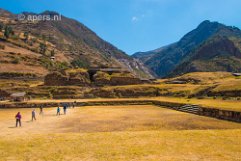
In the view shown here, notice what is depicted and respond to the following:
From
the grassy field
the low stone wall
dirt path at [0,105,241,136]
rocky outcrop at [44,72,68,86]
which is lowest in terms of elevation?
dirt path at [0,105,241,136]

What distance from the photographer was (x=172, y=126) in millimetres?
28906

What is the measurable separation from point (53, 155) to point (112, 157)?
3693 mm

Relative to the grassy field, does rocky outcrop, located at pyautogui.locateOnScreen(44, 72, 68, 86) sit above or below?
above

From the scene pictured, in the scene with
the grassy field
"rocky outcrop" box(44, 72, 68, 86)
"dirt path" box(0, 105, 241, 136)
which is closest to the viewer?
the grassy field

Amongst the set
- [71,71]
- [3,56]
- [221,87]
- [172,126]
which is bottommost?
[172,126]

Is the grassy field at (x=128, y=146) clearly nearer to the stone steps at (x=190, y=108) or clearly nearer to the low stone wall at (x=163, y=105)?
the low stone wall at (x=163, y=105)

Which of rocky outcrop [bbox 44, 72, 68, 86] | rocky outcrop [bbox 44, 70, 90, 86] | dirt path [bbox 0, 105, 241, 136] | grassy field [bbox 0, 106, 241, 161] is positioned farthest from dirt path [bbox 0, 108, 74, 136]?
rocky outcrop [bbox 44, 70, 90, 86]

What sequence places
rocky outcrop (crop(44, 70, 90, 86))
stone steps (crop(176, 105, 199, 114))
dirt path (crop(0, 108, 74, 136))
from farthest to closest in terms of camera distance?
1. rocky outcrop (crop(44, 70, 90, 86))
2. stone steps (crop(176, 105, 199, 114))
3. dirt path (crop(0, 108, 74, 136))

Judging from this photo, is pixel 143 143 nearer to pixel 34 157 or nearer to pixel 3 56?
pixel 34 157

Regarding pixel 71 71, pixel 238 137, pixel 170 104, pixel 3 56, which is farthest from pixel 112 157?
pixel 3 56

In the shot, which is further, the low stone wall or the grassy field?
the low stone wall

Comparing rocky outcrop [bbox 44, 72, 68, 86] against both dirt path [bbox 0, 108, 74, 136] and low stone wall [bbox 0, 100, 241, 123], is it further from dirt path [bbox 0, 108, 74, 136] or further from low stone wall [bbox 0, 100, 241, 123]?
dirt path [bbox 0, 108, 74, 136]

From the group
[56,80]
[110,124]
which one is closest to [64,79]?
[56,80]

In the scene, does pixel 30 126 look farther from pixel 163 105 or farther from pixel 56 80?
pixel 56 80
